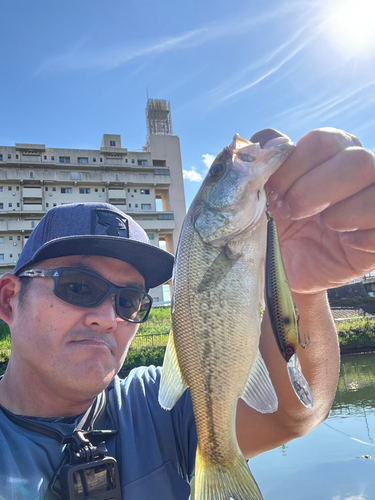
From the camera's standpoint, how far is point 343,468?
24.1 ft

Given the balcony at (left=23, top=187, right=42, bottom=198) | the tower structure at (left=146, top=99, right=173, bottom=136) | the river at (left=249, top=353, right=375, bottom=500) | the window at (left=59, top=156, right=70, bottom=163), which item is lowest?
the river at (left=249, top=353, right=375, bottom=500)

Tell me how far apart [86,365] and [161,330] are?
22.7 metres

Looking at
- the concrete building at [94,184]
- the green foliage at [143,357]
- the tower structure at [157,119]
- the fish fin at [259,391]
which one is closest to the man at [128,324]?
the fish fin at [259,391]

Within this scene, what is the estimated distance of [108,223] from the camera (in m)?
2.22

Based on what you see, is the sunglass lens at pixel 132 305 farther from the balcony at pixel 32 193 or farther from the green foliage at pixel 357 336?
the balcony at pixel 32 193

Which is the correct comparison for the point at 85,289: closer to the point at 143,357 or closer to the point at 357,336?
the point at 143,357

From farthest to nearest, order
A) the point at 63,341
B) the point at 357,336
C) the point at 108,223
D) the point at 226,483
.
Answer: the point at 357,336, the point at 108,223, the point at 63,341, the point at 226,483

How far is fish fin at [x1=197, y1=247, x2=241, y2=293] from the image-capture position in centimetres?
149

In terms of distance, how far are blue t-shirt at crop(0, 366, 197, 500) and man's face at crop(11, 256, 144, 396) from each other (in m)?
0.25

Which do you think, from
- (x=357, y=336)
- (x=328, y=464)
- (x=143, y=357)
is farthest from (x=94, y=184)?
(x=328, y=464)

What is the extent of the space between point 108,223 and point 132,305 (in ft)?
1.76

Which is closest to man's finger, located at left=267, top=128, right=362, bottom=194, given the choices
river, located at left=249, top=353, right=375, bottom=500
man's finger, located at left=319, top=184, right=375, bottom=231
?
man's finger, located at left=319, top=184, right=375, bottom=231

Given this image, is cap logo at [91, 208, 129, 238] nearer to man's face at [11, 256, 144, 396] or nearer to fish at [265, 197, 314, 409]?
man's face at [11, 256, 144, 396]

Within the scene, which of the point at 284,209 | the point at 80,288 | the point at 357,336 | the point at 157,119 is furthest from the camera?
the point at 157,119
